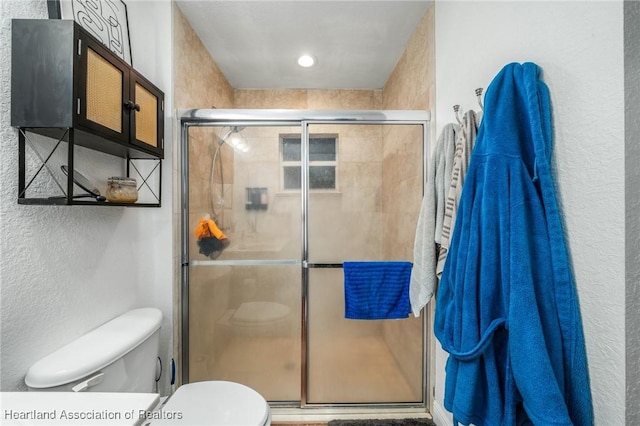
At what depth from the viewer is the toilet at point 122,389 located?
61 centimetres

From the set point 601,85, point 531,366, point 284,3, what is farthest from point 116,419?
point 284,3

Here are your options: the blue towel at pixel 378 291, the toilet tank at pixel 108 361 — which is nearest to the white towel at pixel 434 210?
the blue towel at pixel 378 291

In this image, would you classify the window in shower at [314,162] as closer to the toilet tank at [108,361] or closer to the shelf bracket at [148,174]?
the shelf bracket at [148,174]

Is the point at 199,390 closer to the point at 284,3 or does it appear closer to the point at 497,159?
the point at 497,159

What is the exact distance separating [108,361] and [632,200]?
1.47m

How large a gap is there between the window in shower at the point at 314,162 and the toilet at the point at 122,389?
93 centimetres

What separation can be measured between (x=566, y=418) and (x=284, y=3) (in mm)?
2028

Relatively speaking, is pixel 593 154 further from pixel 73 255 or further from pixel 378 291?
pixel 73 255

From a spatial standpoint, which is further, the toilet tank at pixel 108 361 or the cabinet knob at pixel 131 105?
the cabinet knob at pixel 131 105

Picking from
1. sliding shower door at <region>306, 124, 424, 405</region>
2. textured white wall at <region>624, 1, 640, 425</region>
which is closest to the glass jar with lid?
sliding shower door at <region>306, 124, 424, 405</region>

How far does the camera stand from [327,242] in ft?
5.28

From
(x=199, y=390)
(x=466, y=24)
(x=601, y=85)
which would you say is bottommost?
(x=199, y=390)

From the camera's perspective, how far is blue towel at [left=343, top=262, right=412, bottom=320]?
1545mm

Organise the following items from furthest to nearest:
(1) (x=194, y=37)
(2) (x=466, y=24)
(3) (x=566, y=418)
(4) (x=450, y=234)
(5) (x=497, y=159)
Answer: (1) (x=194, y=37)
(2) (x=466, y=24)
(4) (x=450, y=234)
(5) (x=497, y=159)
(3) (x=566, y=418)
